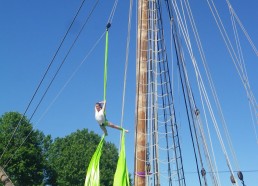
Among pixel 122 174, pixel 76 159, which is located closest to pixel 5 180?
pixel 122 174

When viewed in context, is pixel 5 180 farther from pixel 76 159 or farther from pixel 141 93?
pixel 76 159

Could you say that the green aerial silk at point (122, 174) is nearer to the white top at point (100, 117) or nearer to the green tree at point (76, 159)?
the white top at point (100, 117)

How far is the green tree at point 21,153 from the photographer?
33938mm

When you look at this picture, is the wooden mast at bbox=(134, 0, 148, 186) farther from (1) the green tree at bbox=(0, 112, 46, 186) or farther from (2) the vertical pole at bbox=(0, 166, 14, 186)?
(1) the green tree at bbox=(0, 112, 46, 186)

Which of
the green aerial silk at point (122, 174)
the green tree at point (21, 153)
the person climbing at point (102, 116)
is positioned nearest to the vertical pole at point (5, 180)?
the person climbing at point (102, 116)

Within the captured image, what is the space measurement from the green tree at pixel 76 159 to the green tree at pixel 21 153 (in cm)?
315

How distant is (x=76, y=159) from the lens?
4056cm

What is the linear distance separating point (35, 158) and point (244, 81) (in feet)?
92.0

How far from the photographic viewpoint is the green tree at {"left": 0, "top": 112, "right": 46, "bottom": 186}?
33938 mm

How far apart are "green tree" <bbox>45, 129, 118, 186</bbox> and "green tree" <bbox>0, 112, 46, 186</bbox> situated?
10.3ft

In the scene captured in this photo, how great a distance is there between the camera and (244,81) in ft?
36.8

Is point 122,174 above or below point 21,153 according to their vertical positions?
below

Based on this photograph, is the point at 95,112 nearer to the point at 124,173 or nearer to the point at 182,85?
the point at 124,173

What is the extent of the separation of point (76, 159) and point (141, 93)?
3220 cm
